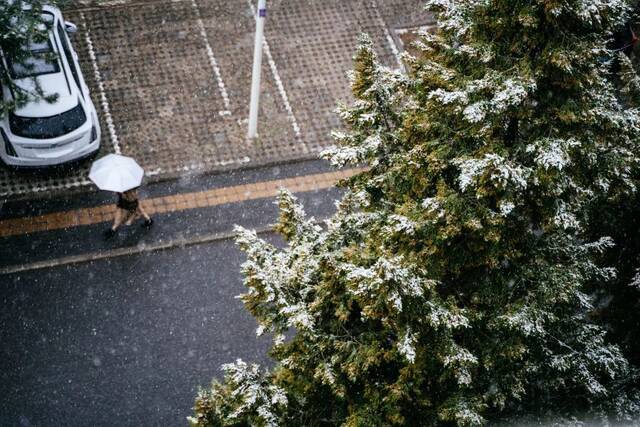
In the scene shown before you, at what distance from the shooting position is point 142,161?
15.4 m

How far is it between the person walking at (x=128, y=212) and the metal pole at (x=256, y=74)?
3.03m

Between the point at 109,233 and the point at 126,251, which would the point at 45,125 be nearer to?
the point at 109,233

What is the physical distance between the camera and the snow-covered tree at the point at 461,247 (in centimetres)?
746

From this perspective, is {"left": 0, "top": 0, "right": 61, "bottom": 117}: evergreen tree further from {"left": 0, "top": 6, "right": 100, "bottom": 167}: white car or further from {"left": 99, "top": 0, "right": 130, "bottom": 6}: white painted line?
{"left": 99, "top": 0, "right": 130, "bottom": 6}: white painted line

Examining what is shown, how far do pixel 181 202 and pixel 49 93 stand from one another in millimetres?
3284

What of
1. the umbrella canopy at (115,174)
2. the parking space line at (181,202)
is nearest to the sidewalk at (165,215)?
the parking space line at (181,202)

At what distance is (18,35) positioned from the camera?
12344 mm

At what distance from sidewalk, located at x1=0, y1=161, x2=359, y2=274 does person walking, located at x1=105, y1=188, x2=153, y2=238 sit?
6.4 inches

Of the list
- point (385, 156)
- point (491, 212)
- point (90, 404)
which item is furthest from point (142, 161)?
point (491, 212)

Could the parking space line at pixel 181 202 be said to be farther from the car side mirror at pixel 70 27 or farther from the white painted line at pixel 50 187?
the car side mirror at pixel 70 27

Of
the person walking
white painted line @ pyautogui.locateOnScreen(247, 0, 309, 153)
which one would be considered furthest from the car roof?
white painted line @ pyautogui.locateOnScreen(247, 0, 309, 153)

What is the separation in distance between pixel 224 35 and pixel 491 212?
37.9 ft

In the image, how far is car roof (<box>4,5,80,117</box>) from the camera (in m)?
13.9

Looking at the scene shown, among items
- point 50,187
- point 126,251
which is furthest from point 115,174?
point 50,187
